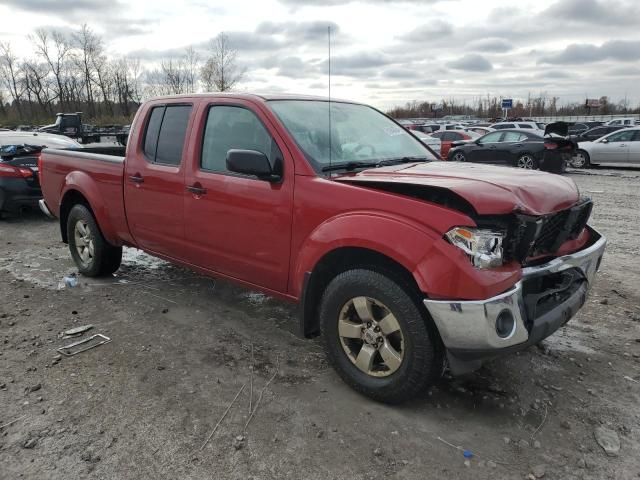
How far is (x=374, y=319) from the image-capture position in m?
3.04

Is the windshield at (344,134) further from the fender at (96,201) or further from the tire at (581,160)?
the tire at (581,160)

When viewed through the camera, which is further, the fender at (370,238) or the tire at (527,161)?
the tire at (527,161)

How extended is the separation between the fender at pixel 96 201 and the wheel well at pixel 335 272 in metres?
2.69

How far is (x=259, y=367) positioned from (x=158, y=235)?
168cm

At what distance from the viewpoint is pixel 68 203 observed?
18.6 feet

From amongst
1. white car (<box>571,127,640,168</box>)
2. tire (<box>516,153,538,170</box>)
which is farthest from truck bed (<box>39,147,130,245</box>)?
white car (<box>571,127,640,168</box>)

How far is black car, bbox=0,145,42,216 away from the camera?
8.51m

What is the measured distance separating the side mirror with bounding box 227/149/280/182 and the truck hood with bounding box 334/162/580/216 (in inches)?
18.9

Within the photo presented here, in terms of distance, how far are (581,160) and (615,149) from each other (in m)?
1.12

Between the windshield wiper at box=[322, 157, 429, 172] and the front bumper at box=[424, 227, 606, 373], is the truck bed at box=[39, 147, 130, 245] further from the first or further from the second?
the front bumper at box=[424, 227, 606, 373]

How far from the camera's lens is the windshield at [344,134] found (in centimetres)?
360

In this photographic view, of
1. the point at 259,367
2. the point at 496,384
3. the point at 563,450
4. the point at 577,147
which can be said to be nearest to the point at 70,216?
the point at 259,367

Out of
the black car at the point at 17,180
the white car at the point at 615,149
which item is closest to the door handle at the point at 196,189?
the black car at the point at 17,180

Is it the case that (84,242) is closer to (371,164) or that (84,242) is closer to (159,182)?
(159,182)
